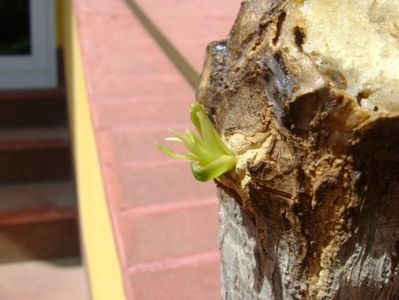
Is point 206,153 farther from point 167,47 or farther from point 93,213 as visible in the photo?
point 167,47

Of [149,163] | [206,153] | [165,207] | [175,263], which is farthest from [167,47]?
[206,153]

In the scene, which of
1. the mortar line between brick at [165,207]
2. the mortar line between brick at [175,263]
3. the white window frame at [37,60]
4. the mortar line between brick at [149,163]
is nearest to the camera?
the mortar line between brick at [175,263]

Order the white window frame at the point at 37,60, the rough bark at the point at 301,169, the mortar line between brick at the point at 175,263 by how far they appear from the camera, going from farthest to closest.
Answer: the white window frame at the point at 37,60
the mortar line between brick at the point at 175,263
the rough bark at the point at 301,169

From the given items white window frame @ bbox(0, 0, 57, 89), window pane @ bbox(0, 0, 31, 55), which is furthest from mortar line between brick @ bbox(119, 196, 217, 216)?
window pane @ bbox(0, 0, 31, 55)

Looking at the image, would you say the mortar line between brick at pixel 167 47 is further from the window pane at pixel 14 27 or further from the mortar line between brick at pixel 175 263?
the window pane at pixel 14 27

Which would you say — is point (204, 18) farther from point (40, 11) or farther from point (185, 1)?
point (40, 11)

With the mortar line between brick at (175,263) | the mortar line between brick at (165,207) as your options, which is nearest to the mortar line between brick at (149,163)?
the mortar line between brick at (165,207)

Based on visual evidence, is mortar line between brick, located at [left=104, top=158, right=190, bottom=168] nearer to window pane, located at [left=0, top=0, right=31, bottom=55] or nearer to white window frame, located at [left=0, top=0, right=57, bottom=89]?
white window frame, located at [left=0, top=0, right=57, bottom=89]
